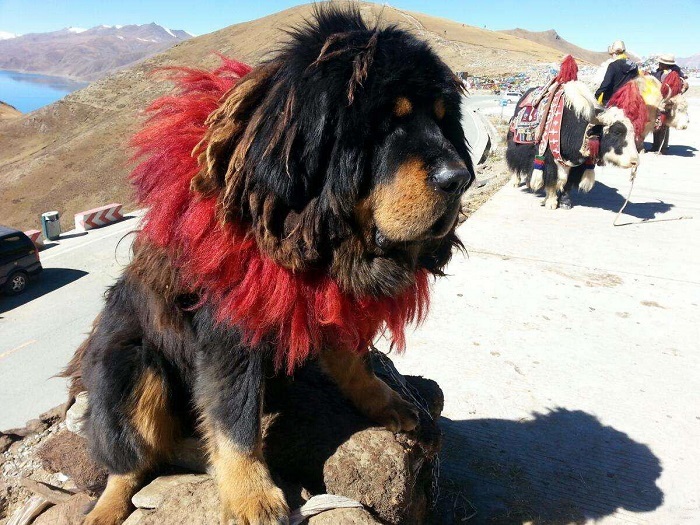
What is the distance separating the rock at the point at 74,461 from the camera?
2166mm

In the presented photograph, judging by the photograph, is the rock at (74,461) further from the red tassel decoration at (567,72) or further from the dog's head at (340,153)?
the red tassel decoration at (567,72)

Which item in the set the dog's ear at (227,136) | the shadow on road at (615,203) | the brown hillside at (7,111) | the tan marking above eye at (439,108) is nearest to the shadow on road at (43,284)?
the dog's ear at (227,136)

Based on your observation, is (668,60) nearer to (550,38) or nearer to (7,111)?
(7,111)

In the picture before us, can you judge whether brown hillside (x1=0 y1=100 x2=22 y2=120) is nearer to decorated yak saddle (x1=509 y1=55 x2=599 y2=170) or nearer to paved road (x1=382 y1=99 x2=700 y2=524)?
decorated yak saddle (x1=509 y1=55 x2=599 y2=170)

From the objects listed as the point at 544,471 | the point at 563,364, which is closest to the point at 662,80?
the point at 563,364

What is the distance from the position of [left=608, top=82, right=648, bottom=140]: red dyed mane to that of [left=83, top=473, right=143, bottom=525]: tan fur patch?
7889 millimetres

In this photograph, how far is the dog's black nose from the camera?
1.38 meters

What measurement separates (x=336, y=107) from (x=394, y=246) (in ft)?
1.62

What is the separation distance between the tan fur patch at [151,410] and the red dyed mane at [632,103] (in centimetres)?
770

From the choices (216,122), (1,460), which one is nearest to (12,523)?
(1,460)

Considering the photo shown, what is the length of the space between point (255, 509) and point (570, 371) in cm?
246

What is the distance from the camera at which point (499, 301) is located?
13.9 feet

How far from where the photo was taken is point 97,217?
12.8 meters

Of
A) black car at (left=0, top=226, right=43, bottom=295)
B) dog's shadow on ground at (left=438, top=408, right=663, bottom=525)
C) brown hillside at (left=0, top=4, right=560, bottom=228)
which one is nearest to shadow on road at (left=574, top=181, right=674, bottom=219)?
dog's shadow on ground at (left=438, top=408, right=663, bottom=525)
